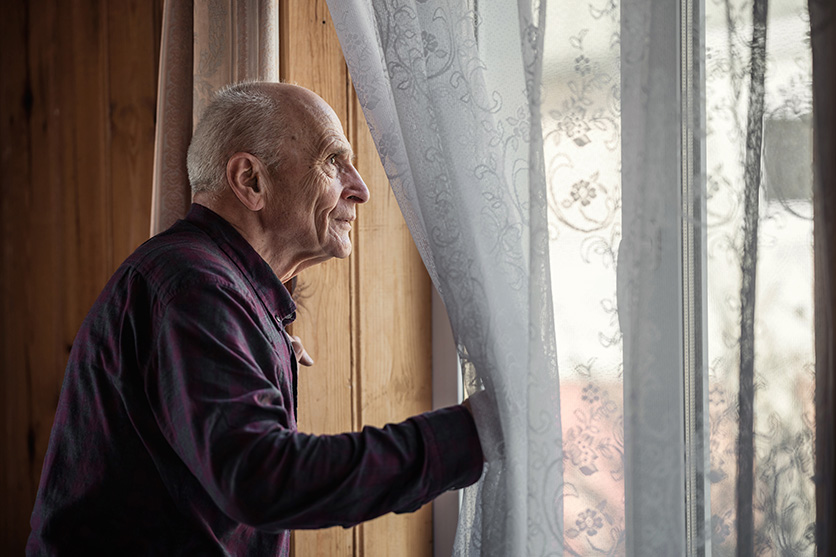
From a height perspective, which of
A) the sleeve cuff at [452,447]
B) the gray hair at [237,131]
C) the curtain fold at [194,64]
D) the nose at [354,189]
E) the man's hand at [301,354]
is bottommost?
the sleeve cuff at [452,447]

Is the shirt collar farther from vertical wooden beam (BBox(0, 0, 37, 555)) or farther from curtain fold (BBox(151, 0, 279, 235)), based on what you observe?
vertical wooden beam (BBox(0, 0, 37, 555))

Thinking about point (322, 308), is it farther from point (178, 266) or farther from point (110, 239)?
point (110, 239)

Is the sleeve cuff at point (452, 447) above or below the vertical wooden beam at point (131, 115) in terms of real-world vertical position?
below

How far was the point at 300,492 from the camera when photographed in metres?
0.71

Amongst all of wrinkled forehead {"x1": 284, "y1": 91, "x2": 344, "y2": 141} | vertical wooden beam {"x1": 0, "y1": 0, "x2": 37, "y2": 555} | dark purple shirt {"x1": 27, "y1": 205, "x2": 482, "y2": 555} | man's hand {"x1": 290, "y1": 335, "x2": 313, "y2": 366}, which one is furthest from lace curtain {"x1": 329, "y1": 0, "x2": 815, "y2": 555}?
vertical wooden beam {"x1": 0, "y1": 0, "x2": 37, "y2": 555}

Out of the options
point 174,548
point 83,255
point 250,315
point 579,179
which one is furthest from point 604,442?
point 83,255

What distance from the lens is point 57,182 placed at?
1.85 meters

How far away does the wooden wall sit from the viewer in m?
1.43

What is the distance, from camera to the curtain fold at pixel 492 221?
31.9 inches

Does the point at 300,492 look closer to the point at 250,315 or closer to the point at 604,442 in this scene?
the point at 250,315

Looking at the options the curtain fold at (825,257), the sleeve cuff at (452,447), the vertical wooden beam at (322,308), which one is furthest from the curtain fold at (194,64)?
the curtain fold at (825,257)

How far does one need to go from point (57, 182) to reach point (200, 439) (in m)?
1.46

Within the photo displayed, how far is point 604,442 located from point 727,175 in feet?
1.23

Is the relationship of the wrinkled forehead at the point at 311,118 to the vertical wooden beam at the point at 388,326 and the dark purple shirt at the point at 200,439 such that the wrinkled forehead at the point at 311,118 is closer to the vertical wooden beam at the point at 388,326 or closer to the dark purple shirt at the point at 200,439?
the dark purple shirt at the point at 200,439
